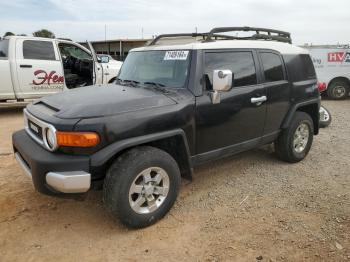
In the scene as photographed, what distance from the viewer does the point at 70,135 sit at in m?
2.90

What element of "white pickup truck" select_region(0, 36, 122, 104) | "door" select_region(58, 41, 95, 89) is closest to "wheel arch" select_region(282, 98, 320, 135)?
"white pickup truck" select_region(0, 36, 122, 104)

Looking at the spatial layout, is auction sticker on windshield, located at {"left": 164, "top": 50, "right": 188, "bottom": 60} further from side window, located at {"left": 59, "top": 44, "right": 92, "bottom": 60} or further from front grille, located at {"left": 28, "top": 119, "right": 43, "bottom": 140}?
side window, located at {"left": 59, "top": 44, "right": 92, "bottom": 60}

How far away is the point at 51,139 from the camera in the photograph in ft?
9.90

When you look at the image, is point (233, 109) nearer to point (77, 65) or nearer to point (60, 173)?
point (60, 173)

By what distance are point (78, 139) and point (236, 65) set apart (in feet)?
7.17

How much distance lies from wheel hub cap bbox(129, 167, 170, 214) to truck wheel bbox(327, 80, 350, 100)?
1147 cm

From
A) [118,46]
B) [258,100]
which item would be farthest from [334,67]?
[118,46]

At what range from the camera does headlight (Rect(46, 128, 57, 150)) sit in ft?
9.66

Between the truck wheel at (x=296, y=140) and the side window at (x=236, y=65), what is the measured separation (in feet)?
3.71

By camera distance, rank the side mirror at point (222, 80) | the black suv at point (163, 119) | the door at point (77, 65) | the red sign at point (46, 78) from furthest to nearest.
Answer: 1. the door at point (77, 65)
2. the red sign at point (46, 78)
3. the side mirror at point (222, 80)
4. the black suv at point (163, 119)

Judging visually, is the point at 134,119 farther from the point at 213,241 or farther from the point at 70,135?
the point at 213,241

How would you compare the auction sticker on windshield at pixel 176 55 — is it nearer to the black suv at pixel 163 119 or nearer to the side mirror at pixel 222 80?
the black suv at pixel 163 119

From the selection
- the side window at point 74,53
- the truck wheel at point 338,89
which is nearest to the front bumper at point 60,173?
the side window at point 74,53

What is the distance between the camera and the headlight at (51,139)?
116 inches
